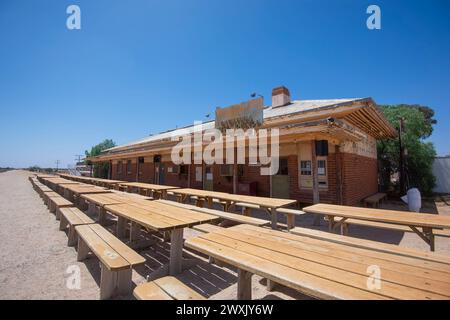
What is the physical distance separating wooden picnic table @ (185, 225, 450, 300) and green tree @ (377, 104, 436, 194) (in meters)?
14.7

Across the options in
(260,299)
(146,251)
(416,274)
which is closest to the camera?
(416,274)

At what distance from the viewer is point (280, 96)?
12.1 metres

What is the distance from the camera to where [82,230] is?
3547mm

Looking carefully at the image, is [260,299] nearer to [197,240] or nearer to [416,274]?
[197,240]

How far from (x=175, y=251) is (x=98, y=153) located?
151 feet

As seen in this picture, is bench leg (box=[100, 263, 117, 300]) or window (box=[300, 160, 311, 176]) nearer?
bench leg (box=[100, 263, 117, 300])

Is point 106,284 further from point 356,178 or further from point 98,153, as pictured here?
point 98,153

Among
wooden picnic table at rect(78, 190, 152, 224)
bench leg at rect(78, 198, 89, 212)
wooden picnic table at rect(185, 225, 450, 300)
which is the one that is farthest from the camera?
bench leg at rect(78, 198, 89, 212)

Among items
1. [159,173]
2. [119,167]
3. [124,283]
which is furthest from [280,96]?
[119,167]

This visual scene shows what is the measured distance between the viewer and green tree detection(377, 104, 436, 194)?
504 inches

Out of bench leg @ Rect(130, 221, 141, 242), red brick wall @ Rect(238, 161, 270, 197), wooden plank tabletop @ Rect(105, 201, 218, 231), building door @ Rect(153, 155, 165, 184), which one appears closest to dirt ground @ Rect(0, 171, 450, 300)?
bench leg @ Rect(130, 221, 141, 242)

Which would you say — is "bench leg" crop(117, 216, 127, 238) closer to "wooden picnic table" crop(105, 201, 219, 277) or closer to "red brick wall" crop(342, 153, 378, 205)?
"wooden picnic table" crop(105, 201, 219, 277)
